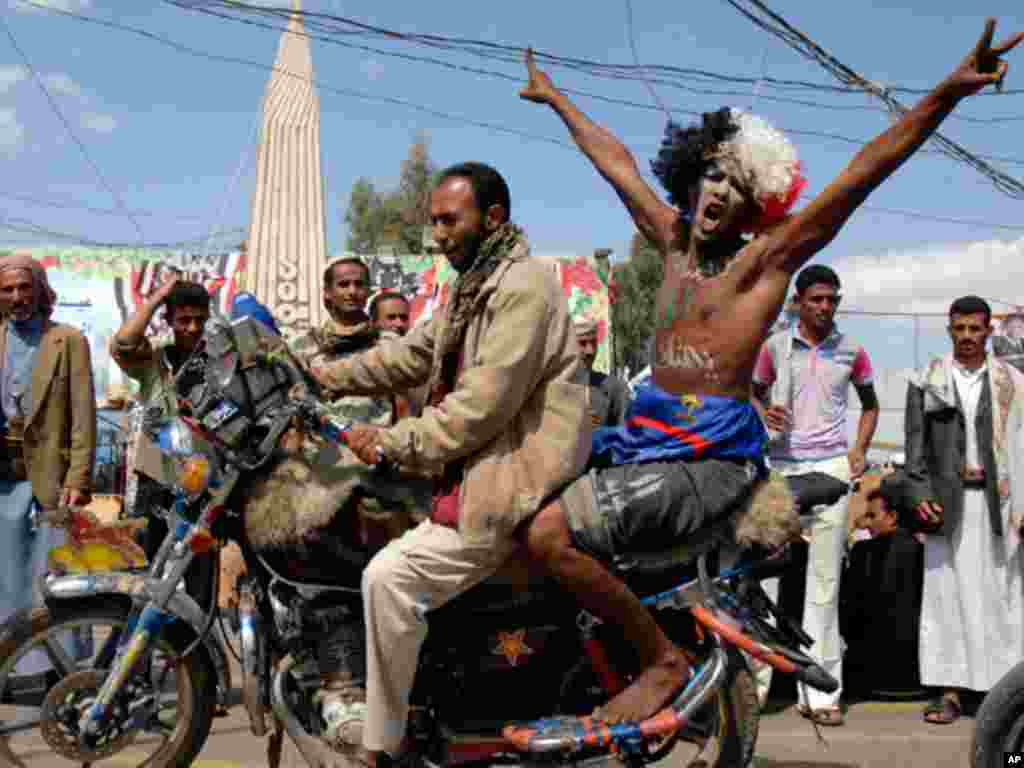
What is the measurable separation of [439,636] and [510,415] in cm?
74

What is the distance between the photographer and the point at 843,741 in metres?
4.62

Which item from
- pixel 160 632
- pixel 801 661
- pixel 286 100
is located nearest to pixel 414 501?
pixel 160 632

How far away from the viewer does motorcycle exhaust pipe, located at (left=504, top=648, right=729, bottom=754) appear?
3037mm

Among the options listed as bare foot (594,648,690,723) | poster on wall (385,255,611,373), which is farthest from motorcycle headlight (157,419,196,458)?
poster on wall (385,255,611,373)

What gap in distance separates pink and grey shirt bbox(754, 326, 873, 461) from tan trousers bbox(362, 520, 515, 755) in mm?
2712

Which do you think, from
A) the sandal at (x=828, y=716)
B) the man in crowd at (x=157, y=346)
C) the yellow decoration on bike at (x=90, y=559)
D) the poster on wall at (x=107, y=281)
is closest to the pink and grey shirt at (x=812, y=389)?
the sandal at (x=828, y=716)

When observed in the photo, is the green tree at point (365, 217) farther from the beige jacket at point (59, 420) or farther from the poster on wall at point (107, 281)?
the beige jacket at point (59, 420)

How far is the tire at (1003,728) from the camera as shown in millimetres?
3287

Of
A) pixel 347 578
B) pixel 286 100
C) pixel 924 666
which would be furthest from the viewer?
pixel 286 100

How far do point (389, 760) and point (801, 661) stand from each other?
4.08 feet

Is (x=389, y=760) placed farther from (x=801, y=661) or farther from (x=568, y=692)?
(x=801, y=661)

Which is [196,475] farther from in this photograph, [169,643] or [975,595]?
[975,595]

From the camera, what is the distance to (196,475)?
320 cm

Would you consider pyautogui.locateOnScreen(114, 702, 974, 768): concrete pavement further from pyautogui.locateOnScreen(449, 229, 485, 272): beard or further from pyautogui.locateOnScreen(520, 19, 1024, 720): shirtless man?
pyautogui.locateOnScreen(449, 229, 485, 272): beard
